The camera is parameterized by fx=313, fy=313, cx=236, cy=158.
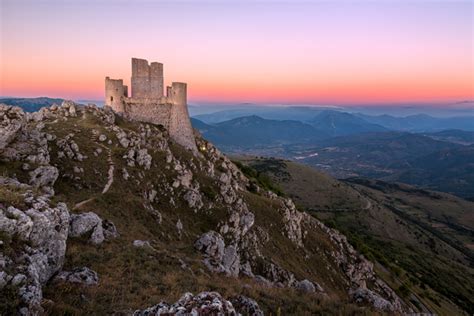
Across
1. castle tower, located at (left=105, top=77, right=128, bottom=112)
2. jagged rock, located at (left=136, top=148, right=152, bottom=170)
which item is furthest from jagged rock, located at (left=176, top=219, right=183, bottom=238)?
castle tower, located at (left=105, top=77, right=128, bottom=112)

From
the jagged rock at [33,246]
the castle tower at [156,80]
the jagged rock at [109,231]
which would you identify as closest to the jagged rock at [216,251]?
the jagged rock at [109,231]

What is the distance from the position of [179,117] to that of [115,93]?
48.7 feet

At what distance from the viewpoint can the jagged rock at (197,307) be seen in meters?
9.90

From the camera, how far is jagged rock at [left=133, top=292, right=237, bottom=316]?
9.90 meters

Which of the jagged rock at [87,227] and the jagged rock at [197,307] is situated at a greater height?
the jagged rock at [197,307]

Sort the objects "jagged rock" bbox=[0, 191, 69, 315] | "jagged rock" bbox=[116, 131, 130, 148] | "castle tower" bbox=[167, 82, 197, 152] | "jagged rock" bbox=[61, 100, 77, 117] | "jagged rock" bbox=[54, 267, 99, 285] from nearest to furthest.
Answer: "jagged rock" bbox=[0, 191, 69, 315] < "jagged rock" bbox=[54, 267, 99, 285] < "jagged rock" bbox=[116, 131, 130, 148] < "jagged rock" bbox=[61, 100, 77, 117] < "castle tower" bbox=[167, 82, 197, 152]

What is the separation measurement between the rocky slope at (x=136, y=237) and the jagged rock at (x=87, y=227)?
7cm

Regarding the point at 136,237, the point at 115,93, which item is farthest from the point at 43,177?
the point at 115,93

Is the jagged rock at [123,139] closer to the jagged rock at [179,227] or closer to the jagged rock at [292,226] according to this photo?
the jagged rock at [179,227]

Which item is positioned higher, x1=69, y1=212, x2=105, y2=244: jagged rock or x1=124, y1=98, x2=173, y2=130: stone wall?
x1=124, y1=98, x2=173, y2=130: stone wall

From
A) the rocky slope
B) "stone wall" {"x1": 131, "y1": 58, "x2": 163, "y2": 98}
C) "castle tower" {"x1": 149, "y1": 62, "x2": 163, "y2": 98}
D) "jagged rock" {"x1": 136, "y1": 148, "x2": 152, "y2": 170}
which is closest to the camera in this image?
the rocky slope

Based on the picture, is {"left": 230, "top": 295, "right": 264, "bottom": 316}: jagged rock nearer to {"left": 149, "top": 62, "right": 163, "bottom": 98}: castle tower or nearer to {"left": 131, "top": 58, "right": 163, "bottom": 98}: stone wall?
{"left": 131, "top": 58, "right": 163, "bottom": 98}: stone wall

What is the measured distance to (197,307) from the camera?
10.1 m

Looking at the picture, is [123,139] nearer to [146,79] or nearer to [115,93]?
[115,93]
